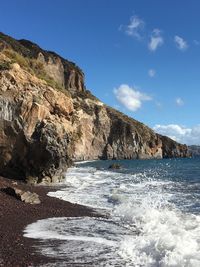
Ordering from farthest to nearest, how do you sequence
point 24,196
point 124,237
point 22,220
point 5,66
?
point 5,66
point 24,196
point 22,220
point 124,237

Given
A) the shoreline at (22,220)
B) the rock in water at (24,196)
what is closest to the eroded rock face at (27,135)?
the shoreline at (22,220)

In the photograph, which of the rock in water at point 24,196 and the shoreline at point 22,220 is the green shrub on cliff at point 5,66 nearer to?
the shoreline at point 22,220

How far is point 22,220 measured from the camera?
20422mm

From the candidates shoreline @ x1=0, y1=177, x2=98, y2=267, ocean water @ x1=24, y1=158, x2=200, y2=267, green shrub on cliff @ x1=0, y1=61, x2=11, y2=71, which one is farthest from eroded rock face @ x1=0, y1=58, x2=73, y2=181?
ocean water @ x1=24, y1=158, x2=200, y2=267

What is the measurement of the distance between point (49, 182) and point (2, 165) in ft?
14.5

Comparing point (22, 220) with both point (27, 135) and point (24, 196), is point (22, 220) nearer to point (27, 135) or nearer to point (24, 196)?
point (24, 196)

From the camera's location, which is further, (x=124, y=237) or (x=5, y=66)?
(x=5, y=66)

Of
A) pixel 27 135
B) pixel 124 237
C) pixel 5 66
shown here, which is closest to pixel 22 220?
pixel 124 237

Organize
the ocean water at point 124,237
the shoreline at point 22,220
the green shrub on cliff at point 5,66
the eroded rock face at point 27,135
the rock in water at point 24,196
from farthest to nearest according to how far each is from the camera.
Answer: the green shrub on cliff at point 5,66 → the eroded rock face at point 27,135 → the rock in water at point 24,196 → the ocean water at point 124,237 → the shoreline at point 22,220

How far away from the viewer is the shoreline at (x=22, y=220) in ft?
46.2

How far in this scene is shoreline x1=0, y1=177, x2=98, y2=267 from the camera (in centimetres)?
1407

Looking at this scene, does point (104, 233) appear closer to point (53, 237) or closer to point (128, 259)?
point (53, 237)

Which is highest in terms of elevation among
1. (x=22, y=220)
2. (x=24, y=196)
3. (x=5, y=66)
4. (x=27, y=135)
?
(x=5, y=66)

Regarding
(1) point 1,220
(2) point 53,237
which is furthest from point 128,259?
(1) point 1,220
